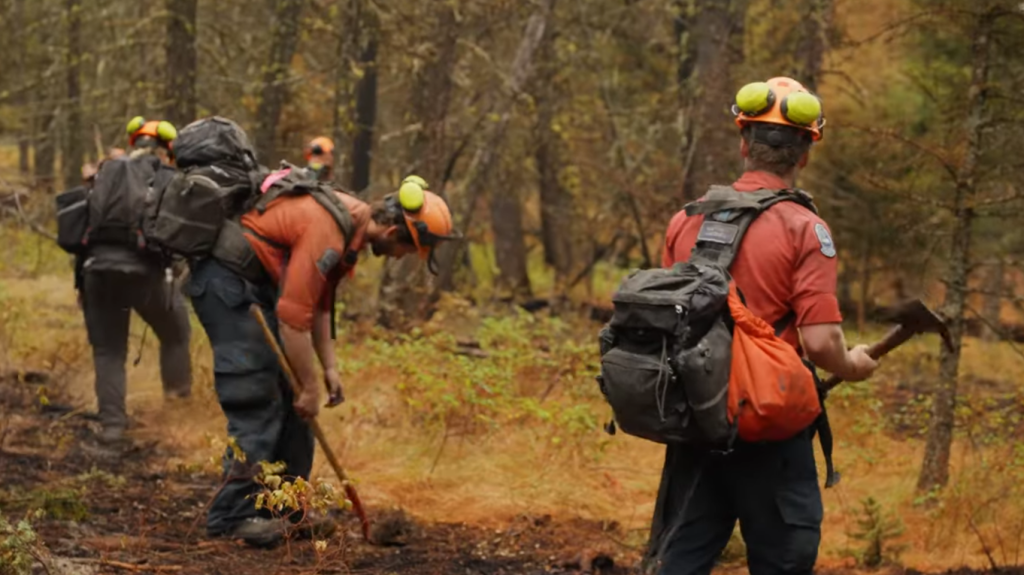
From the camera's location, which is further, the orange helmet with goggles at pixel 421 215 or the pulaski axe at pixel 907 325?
the orange helmet with goggles at pixel 421 215

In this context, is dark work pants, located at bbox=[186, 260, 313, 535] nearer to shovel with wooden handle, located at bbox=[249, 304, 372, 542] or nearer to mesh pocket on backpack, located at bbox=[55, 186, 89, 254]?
shovel with wooden handle, located at bbox=[249, 304, 372, 542]

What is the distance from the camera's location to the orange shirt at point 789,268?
384cm

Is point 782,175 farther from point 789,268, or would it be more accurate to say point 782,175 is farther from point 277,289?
point 277,289

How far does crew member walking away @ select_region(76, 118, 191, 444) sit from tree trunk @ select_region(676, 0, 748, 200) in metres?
5.81

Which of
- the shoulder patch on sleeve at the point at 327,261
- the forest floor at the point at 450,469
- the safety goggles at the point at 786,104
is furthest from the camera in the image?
the forest floor at the point at 450,469

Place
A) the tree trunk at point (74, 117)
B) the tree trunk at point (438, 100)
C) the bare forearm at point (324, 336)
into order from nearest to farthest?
the bare forearm at point (324, 336)
the tree trunk at point (438, 100)
the tree trunk at point (74, 117)

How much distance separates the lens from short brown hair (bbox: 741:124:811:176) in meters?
4.10

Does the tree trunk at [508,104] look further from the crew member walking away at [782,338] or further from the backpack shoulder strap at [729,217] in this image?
the backpack shoulder strap at [729,217]

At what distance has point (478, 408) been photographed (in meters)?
→ 9.14

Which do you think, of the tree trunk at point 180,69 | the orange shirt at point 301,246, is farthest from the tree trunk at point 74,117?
the orange shirt at point 301,246

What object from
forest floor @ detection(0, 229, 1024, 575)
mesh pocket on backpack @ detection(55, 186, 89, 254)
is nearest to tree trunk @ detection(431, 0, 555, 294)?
forest floor @ detection(0, 229, 1024, 575)

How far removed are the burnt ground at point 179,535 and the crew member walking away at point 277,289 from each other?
285 mm

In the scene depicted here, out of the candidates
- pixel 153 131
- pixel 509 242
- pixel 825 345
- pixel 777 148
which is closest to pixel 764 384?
pixel 825 345

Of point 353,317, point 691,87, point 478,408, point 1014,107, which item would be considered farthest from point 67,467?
point 691,87
